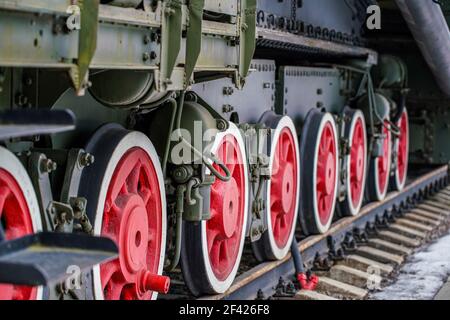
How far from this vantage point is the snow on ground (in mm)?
6213

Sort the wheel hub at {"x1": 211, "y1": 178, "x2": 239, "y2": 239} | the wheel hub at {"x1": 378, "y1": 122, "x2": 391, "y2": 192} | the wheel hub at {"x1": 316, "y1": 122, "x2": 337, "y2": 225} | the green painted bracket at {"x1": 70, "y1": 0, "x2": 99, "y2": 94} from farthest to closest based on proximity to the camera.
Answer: the wheel hub at {"x1": 378, "y1": 122, "x2": 391, "y2": 192} < the wheel hub at {"x1": 316, "y1": 122, "x2": 337, "y2": 225} < the wheel hub at {"x1": 211, "y1": 178, "x2": 239, "y2": 239} < the green painted bracket at {"x1": 70, "y1": 0, "x2": 99, "y2": 94}

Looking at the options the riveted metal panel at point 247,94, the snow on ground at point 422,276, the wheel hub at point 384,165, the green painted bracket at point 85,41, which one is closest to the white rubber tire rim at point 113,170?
the riveted metal panel at point 247,94

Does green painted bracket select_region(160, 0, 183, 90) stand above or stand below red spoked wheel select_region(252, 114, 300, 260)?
above

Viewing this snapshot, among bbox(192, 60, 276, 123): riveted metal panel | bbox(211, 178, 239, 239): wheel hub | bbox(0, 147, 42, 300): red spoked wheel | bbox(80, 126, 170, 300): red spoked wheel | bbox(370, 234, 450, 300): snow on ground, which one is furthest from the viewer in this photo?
bbox(370, 234, 450, 300): snow on ground

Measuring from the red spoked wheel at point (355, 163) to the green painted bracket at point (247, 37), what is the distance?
3376 mm

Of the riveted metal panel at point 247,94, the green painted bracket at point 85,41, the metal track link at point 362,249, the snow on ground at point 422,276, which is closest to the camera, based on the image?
the green painted bracket at point 85,41

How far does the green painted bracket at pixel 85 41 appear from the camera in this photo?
2.87 metres

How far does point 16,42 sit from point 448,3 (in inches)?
246

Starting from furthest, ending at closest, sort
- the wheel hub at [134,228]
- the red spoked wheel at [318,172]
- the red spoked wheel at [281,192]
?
the red spoked wheel at [318,172]
the red spoked wheel at [281,192]
the wheel hub at [134,228]

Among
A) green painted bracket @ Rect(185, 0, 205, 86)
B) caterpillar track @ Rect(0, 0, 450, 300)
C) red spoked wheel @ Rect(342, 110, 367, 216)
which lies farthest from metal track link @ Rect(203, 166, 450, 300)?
green painted bracket @ Rect(185, 0, 205, 86)

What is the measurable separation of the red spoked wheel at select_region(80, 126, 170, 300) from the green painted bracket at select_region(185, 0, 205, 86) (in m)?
0.38

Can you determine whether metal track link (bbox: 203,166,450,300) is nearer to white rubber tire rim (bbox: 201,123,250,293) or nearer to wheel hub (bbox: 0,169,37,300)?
white rubber tire rim (bbox: 201,123,250,293)

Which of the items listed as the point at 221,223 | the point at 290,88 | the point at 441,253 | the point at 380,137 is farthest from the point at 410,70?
the point at 221,223

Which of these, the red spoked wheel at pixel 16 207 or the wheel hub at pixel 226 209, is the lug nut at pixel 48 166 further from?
the wheel hub at pixel 226 209
